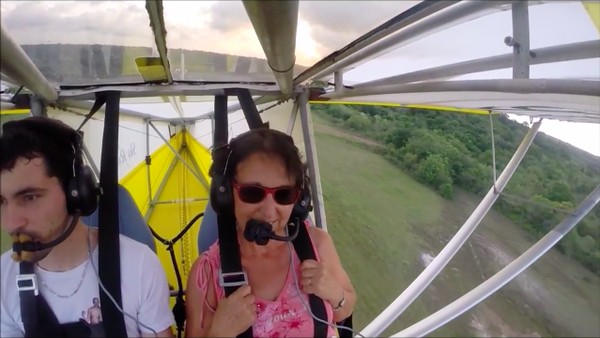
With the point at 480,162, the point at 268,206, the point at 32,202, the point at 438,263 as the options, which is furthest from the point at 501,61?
the point at 480,162

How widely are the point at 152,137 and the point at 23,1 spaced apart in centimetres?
191

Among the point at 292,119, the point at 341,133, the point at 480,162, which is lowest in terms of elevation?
the point at 480,162

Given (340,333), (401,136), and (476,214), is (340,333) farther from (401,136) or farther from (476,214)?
(401,136)

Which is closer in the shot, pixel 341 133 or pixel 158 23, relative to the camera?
pixel 158 23

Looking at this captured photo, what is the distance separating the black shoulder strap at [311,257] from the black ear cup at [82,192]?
436 mm

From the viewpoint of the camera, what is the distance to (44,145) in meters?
0.72

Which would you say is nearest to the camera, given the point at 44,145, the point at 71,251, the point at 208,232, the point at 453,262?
the point at 44,145

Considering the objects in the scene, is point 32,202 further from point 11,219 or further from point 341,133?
point 341,133

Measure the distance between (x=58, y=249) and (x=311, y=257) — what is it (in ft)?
Result: 1.62

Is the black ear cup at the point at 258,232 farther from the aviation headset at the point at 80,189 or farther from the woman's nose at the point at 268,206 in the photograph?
the aviation headset at the point at 80,189

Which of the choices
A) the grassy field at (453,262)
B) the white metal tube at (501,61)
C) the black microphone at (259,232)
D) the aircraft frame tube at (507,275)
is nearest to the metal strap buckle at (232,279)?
the black microphone at (259,232)

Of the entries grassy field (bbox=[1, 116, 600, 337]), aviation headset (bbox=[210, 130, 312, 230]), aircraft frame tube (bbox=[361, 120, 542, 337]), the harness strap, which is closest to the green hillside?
grassy field (bbox=[1, 116, 600, 337])

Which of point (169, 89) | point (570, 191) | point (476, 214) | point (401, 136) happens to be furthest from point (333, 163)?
point (570, 191)

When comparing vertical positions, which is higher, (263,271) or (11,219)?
(11,219)
